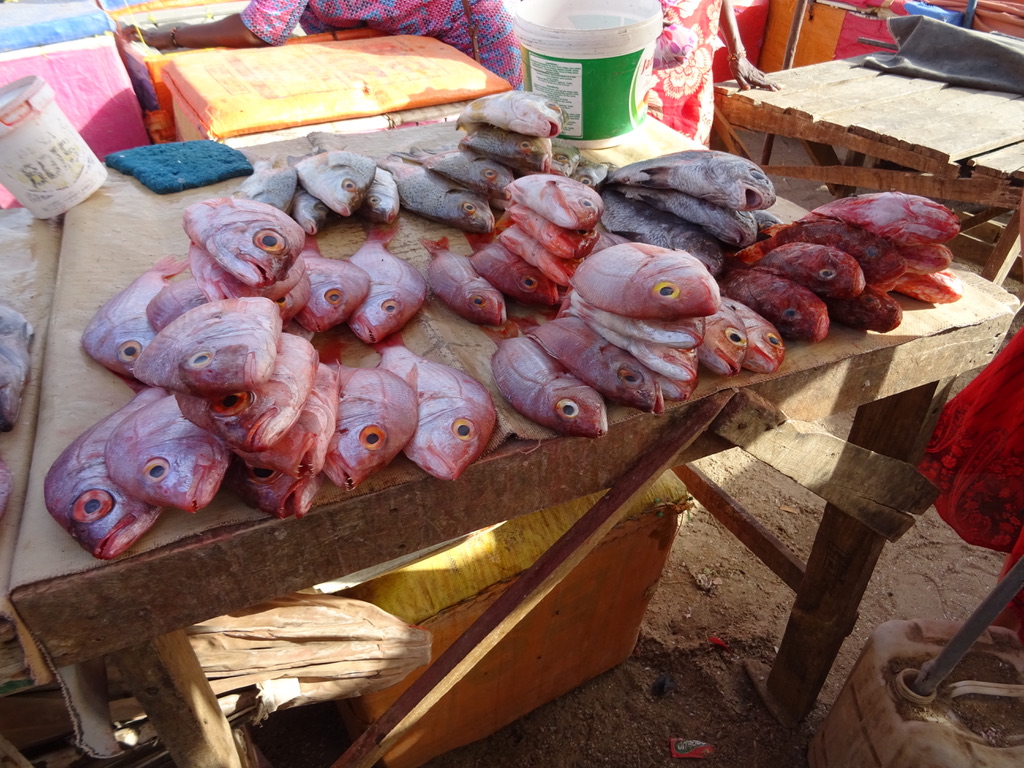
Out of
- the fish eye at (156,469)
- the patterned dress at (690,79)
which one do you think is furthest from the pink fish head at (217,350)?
the patterned dress at (690,79)

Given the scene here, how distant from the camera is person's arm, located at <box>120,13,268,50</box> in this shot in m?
4.89

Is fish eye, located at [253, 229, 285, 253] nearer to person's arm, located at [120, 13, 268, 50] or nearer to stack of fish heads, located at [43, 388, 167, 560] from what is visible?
stack of fish heads, located at [43, 388, 167, 560]

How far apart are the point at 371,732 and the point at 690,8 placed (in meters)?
5.09

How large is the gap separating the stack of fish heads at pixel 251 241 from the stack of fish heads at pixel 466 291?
0.44 metres

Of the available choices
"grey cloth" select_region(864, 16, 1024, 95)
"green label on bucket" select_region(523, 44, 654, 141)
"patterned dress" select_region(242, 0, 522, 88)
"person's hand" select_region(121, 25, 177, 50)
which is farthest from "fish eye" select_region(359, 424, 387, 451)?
"grey cloth" select_region(864, 16, 1024, 95)

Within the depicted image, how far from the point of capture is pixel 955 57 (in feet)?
16.9

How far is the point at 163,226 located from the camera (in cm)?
228

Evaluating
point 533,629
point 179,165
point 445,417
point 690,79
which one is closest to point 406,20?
point 690,79

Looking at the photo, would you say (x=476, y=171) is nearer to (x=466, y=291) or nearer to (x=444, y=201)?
(x=444, y=201)

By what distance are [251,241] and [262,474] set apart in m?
0.54

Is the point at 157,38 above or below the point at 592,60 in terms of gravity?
below

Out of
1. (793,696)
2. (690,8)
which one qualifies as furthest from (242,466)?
(690,8)

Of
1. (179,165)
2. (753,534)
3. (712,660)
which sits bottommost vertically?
(712,660)

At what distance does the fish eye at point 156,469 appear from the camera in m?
1.15
